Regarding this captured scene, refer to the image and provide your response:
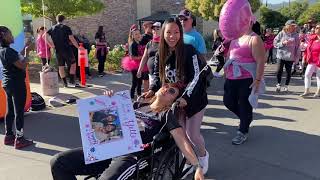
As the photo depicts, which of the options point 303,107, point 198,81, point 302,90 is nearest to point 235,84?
point 198,81

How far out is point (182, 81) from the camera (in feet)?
13.0

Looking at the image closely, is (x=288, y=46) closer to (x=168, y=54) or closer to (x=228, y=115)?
(x=228, y=115)

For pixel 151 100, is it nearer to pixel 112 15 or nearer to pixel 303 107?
pixel 303 107

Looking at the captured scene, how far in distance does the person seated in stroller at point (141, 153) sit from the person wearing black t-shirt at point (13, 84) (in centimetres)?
240

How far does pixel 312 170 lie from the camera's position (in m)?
4.79

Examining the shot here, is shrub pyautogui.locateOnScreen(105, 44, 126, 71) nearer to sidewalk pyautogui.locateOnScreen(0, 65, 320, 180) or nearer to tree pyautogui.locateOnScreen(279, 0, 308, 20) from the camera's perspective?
sidewalk pyautogui.locateOnScreen(0, 65, 320, 180)

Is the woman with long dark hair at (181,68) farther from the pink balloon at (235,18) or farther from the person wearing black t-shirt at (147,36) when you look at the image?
the person wearing black t-shirt at (147,36)

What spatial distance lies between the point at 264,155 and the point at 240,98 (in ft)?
2.66

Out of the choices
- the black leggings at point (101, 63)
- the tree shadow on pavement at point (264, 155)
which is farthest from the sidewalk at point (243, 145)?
the black leggings at point (101, 63)

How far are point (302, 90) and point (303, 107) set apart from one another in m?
2.03

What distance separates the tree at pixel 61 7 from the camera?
45.6 ft

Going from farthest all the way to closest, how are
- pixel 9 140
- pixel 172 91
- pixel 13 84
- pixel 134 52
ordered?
pixel 134 52, pixel 9 140, pixel 13 84, pixel 172 91

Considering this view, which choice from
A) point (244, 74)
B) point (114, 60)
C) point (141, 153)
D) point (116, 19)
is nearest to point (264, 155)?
point (244, 74)

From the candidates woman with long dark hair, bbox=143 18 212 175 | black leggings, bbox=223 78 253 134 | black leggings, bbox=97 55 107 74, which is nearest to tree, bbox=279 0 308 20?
black leggings, bbox=97 55 107 74
